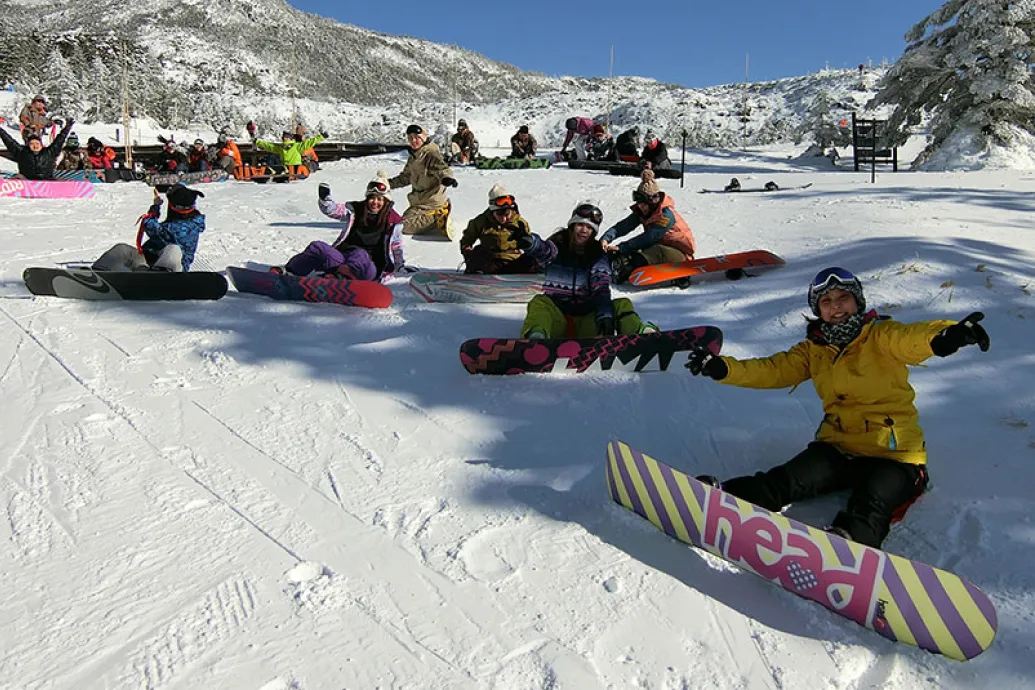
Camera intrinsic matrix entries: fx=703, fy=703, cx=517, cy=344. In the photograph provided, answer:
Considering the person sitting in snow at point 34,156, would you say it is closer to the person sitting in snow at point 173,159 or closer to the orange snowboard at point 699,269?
the person sitting in snow at point 173,159

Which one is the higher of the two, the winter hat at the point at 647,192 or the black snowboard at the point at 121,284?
the winter hat at the point at 647,192

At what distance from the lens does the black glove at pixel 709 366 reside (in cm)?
322

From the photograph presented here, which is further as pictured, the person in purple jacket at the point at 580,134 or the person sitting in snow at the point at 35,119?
the person in purple jacket at the point at 580,134

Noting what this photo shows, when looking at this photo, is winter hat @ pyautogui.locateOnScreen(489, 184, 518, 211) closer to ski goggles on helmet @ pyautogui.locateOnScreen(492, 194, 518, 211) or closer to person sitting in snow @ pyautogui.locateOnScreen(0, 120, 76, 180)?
ski goggles on helmet @ pyautogui.locateOnScreen(492, 194, 518, 211)

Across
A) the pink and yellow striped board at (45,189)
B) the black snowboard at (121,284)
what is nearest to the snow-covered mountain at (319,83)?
the pink and yellow striped board at (45,189)

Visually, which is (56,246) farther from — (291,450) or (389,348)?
(291,450)

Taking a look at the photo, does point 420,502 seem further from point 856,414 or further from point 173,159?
point 173,159

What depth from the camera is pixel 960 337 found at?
8.59 feet

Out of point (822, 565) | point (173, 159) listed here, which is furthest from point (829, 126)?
point (822, 565)

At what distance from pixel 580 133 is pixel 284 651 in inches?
695

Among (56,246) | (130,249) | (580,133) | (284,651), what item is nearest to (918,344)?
(284,651)

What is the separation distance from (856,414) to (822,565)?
2.89ft

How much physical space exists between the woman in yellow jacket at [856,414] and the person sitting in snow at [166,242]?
5.14 metres

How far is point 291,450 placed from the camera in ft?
11.8
